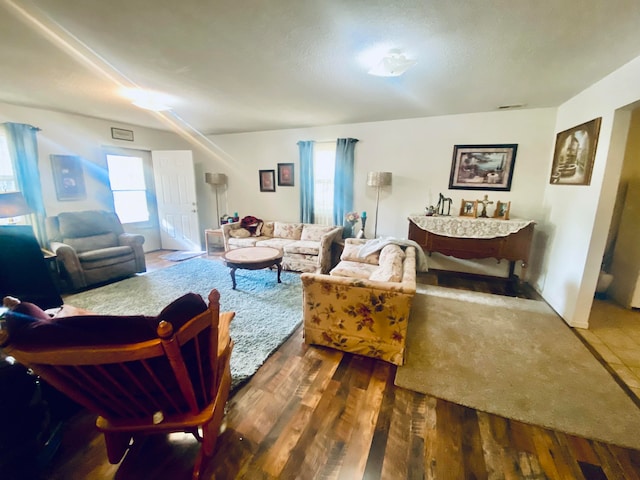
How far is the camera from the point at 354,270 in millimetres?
3029

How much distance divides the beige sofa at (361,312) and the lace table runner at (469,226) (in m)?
1.56

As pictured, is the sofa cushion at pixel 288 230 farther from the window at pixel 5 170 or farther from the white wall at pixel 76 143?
the window at pixel 5 170

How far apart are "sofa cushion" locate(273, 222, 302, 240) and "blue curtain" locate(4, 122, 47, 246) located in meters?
3.29

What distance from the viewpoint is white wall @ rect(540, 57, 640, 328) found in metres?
2.29

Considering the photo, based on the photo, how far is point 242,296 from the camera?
324cm

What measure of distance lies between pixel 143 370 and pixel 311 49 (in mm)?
2265

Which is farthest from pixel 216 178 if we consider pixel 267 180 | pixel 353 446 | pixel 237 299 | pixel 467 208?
pixel 353 446

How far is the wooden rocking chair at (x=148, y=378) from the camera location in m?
0.88

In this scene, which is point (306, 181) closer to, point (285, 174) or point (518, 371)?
point (285, 174)

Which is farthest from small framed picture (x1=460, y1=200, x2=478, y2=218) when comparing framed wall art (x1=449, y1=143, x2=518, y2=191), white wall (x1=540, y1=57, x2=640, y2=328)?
white wall (x1=540, y1=57, x2=640, y2=328)

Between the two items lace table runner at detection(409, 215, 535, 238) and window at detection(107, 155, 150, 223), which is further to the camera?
window at detection(107, 155, 150, 223)

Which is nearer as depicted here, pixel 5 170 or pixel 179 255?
pixel 5 170

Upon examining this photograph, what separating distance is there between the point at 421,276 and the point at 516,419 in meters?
2.61

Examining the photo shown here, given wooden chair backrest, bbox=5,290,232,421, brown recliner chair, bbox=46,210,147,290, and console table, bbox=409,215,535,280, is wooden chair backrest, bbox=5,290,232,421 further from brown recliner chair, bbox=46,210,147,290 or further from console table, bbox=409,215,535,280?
console table, bbox=409,215,535,280
